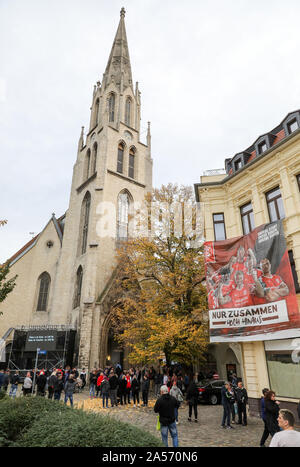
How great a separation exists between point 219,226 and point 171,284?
4184 millimetres

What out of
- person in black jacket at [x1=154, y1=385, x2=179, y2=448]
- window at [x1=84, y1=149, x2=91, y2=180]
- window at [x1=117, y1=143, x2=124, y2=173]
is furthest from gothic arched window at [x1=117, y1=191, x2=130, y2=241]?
person in black jacket at [x1=154, y1=385, x2=179, y2=448]

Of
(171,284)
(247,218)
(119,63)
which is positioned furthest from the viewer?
(119,63)

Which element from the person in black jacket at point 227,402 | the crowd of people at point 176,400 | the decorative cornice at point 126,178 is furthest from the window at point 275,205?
the decorative cornice at point 126,178

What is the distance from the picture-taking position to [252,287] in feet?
39.1

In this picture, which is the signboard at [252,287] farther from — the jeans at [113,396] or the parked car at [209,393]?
the jeans at [113,396]

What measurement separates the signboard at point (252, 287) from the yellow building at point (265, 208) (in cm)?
57

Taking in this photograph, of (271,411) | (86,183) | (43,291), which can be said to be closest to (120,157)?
(86,183)

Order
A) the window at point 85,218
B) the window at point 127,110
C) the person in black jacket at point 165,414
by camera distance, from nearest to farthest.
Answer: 1. the person in black jacket at point 165,414
2. the window at point 85,218
3. the window at point 127,110

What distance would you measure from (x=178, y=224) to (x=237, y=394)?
9.81 meters

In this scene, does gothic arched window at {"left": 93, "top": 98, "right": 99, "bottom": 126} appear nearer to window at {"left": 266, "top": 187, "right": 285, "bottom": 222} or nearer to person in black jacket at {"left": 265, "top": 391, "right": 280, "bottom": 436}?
window at {"left": 266, "top": 187, "right": 285, "bottom": 222}

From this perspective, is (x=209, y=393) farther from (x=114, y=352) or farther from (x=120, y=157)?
(x=120, y=157)

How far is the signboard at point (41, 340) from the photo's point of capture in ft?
76.1
